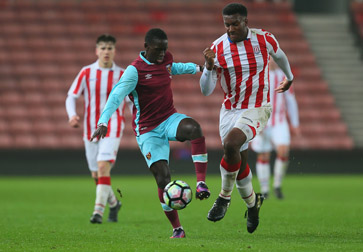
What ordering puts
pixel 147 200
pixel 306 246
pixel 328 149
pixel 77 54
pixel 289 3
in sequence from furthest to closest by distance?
pixel 289 3, pixel 77 54, pixel 328 149, pixel 147 200, pixel 306 246

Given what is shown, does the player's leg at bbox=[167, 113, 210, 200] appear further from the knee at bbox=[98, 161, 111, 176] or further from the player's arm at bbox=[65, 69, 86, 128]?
the player's arm at bbox=[65, 69, 86, 128]

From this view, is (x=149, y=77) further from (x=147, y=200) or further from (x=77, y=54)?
(x=77, y=54)

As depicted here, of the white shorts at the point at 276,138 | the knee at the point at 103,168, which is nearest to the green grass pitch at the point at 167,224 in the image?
the knee at the point at 103,168

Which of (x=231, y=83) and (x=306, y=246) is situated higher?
(x=231, y=83)

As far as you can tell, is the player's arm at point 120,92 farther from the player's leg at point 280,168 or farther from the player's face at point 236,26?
the player's leg at point 280,168

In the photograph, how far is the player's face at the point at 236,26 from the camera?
624 cm

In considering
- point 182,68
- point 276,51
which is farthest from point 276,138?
point 182,68

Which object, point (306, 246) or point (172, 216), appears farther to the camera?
point (172, 216)

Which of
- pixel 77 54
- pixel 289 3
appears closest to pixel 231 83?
pixel 77 54

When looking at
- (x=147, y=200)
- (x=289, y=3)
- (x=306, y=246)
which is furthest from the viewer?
(x=289, y=3)

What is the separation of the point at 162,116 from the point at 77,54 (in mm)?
13132

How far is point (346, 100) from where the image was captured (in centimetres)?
1967

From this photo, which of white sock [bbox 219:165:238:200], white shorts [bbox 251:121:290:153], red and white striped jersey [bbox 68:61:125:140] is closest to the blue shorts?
white sock [bbox 219:165:238:200]

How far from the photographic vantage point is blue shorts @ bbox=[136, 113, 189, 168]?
20.1ft
